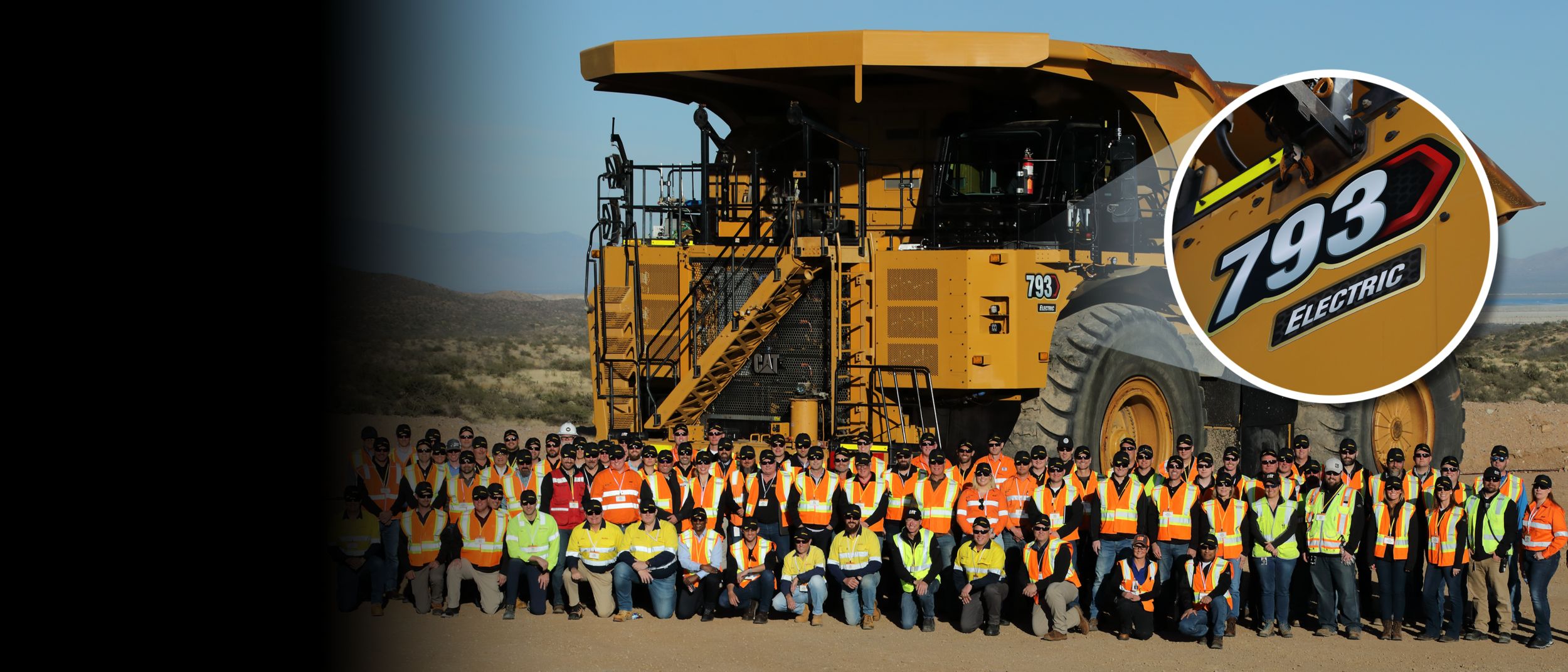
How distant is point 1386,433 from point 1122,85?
4342 mm

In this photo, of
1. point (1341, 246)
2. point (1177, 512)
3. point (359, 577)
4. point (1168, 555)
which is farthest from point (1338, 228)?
point (359, 577)

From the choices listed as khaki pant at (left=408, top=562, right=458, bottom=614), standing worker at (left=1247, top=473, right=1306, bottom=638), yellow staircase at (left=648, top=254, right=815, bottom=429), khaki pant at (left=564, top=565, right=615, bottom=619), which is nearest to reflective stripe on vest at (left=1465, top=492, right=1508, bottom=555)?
standing worker at (left=1247, top=473, right=1306, bottom=638)

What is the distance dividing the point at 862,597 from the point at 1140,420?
4.62 metres

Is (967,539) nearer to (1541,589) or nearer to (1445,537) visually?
(1445,537)

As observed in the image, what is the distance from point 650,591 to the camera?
10.8m

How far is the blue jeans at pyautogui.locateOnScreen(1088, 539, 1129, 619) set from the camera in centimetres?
1047

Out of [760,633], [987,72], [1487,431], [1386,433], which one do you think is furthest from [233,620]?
[1487,431]

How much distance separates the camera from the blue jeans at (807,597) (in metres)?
10.6

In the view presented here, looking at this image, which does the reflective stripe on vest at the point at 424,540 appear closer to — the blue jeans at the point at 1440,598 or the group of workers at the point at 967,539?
the group of workers at the point at 967,539

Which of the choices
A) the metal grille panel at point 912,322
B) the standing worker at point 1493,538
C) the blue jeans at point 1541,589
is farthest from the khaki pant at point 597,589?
the blue jeans at point 1541,589

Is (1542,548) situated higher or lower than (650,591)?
higher

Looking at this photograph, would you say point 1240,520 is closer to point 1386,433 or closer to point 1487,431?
point 1386,433

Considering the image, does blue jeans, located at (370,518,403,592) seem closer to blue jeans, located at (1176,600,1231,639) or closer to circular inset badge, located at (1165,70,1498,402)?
blue jeans, located at (1176,600,1231,639)

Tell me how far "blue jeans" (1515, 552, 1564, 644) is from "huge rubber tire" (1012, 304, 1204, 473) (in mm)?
3950
